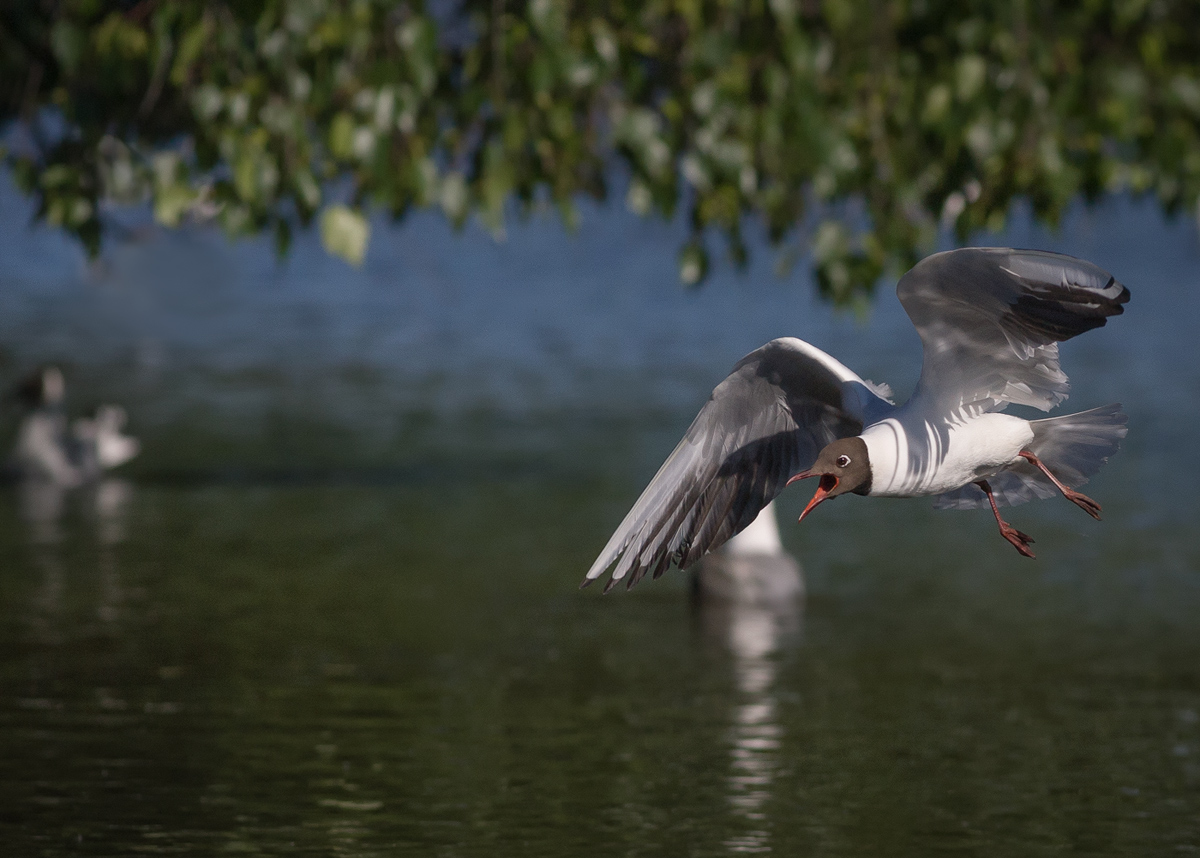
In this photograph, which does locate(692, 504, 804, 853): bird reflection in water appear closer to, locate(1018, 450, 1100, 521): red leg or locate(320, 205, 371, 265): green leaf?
locate(320, 205, 371, 265): green leaf

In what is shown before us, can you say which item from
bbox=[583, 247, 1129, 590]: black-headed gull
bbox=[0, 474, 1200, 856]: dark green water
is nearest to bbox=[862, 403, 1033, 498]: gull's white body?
bbox=[583, 247, 1129, 590]: black-headed gull

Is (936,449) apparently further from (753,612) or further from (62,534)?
(62,534)

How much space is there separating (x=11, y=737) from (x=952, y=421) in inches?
254

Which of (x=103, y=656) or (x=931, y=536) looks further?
(x=931, y=536)

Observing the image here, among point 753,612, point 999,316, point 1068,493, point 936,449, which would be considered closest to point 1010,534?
point 1068,493

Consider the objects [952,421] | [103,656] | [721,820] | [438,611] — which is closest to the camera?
[952,421]

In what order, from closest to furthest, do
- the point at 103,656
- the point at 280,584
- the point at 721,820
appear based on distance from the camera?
the point at 721,820 → the point at 103,656 → the point at 280,584

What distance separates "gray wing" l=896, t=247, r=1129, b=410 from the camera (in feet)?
24.6

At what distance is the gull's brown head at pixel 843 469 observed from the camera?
734 centimetres

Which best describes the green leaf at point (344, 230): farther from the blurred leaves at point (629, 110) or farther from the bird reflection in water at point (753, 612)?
the bird reflection in water at point (753, 612)

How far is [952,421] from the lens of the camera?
788 cm

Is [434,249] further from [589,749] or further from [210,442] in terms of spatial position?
[589,749]

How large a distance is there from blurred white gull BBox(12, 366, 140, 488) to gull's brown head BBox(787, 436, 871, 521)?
668 inches

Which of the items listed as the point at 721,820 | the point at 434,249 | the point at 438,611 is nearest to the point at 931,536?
the point at 438,611
